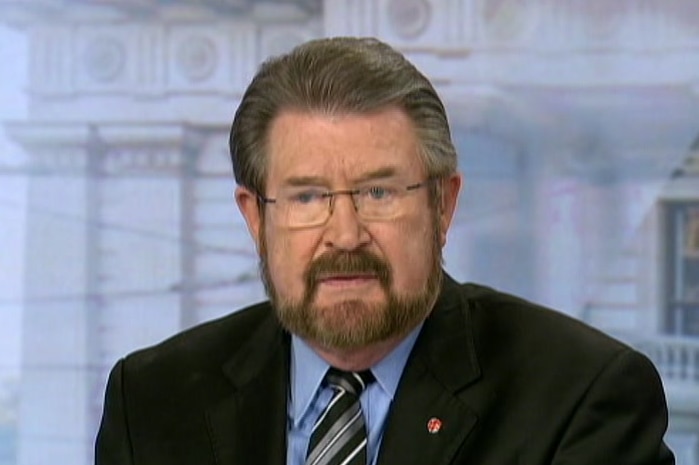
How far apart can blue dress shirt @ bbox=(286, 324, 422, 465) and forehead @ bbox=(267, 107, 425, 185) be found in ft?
0.88

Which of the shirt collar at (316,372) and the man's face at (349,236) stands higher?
the man's face at (349,236)

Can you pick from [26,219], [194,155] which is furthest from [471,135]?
[26,219]

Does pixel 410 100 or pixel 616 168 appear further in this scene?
pixel 616 168

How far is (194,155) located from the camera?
251 centimetres

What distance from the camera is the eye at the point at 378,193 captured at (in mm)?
1479

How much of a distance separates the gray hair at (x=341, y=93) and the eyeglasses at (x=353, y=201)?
0.07m

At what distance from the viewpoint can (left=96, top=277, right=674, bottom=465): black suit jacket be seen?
1.50 metres

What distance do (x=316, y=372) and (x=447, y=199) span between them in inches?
11.7

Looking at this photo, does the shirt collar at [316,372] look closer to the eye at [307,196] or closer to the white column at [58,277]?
the eye at [307,196]

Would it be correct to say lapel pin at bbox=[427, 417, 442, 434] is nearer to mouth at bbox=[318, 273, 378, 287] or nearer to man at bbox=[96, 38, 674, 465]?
man at bbox=[96, 38, 674, 465]

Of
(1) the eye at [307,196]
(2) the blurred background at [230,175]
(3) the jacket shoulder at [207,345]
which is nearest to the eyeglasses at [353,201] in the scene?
(1) the eye at [307,196]

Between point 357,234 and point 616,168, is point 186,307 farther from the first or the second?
point 357,234

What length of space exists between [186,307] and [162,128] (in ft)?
1.24

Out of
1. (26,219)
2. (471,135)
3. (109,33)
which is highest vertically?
(109,33)
